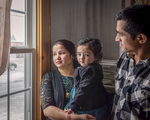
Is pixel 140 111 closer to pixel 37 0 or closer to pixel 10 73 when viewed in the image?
pixel 10 73

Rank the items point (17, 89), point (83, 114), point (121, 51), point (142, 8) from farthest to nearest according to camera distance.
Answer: point (17, 89), point (83, 114), point (121, 51), point (142, 8)

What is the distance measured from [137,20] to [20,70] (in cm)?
122

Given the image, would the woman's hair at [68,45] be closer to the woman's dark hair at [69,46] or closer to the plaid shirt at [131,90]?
the woman's dark hair at [69,46]

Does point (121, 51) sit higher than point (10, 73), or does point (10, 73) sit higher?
point (121, 51)

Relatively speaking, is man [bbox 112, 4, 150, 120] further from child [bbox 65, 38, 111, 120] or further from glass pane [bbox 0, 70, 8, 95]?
glass pane [bbox 0, 70, 8, 95]

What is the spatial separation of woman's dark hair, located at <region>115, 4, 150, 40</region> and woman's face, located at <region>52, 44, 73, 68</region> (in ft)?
1.98

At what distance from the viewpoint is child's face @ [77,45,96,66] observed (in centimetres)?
119

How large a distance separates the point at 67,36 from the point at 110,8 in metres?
0.47

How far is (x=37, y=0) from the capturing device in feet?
5.26

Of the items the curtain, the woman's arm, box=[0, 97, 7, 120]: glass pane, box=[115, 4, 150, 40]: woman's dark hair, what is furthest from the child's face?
box=[0, 97, 7, 120]: glass pane

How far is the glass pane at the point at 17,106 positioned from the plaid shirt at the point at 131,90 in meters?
1.01

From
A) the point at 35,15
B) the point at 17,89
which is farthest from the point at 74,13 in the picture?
the point at 17,89

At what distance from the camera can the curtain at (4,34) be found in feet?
4.06

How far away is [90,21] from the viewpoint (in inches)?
47.9
